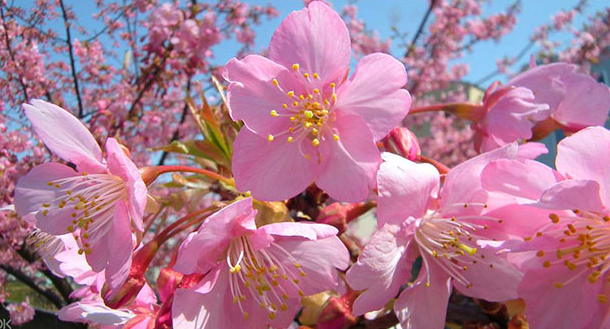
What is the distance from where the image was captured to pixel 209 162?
1.20 meters

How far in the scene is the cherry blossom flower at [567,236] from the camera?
0.60m

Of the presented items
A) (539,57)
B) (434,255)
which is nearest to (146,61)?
(434,255)

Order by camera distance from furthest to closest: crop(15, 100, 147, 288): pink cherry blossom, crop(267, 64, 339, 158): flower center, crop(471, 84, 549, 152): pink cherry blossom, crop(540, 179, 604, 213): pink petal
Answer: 1. crop(471, 84, 549, 152): pink cherry blossom
2. crop(267, 64, 339, 158): flower center
3. crop(15, 100, 147, 288): pink cherry blossom
4. crop(540, 179, 604, 213): pink petal

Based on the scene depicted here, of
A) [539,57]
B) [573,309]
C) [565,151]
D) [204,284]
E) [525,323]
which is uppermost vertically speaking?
[565,151]

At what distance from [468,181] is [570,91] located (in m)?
0.56

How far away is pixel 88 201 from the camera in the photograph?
75cm

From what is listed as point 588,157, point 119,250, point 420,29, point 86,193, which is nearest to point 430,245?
point 588,157

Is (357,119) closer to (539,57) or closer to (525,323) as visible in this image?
(525,323)

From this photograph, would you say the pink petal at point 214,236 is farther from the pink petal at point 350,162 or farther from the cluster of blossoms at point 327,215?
the pink petal at point 350,162

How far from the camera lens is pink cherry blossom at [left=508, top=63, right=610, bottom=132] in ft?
3.29

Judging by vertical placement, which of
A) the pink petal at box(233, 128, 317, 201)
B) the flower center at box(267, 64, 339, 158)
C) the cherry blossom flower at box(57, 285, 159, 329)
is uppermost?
the flower center at box(267, 64, 339, 158)

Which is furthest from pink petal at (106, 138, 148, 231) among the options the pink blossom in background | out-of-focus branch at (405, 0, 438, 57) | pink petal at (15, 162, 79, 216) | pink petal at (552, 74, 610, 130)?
out-of-focus branch at (405, 0, 438, 57)

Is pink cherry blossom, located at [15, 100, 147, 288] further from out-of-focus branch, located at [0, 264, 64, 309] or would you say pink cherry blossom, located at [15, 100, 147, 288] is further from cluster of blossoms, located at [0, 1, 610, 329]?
out-of-focus branch, located at [0, 264, 64, 309]

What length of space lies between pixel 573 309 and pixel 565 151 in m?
0.23
